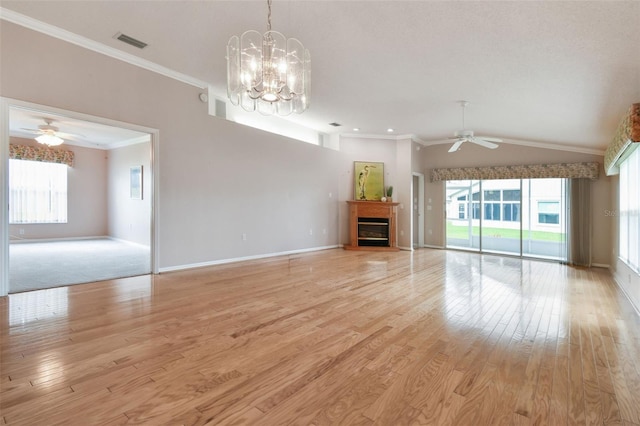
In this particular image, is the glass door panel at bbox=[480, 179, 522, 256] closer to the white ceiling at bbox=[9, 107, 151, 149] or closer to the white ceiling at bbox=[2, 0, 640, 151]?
the white ceiling at bbox=[2, 0, 640, 151]

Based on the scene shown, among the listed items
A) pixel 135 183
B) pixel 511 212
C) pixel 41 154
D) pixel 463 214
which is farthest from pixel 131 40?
pixel 511 212

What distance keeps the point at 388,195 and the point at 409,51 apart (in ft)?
16.4

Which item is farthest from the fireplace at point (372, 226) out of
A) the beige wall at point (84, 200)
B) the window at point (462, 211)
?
the beige wall at point (84, 200)

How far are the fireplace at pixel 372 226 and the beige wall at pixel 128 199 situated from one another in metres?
5.37

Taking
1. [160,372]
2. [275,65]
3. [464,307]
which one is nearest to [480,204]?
[464,307]

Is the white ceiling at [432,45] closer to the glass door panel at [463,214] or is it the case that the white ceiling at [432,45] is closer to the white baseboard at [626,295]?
the white baseboard at [626,295]

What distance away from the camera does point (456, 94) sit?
4.70 meters

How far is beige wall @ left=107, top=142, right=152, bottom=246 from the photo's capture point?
8.10 m

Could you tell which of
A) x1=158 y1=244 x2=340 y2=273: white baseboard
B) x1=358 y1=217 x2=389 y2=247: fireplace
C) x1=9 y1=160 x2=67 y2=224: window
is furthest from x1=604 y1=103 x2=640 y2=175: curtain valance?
x1=9 y1=160 x2=67 y2=224: window

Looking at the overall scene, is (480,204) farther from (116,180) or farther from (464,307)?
(116,180)

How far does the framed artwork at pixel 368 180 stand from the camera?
27.6 ft

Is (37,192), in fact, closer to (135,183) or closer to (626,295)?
(135,183)

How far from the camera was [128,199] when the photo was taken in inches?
345

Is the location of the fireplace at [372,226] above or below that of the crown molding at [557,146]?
below
